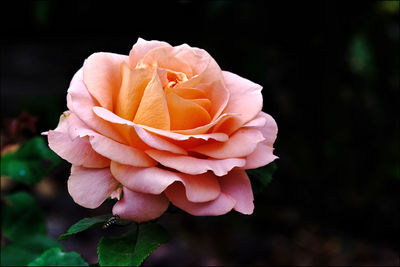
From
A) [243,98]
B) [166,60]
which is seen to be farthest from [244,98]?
[166,60]

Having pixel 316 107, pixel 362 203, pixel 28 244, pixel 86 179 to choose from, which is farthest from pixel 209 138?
pixel 362 203

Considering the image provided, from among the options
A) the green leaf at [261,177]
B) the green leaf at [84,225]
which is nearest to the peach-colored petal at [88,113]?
the green leaf at [84,225]

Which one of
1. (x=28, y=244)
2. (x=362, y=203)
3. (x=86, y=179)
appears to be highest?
(x=86, y=179)

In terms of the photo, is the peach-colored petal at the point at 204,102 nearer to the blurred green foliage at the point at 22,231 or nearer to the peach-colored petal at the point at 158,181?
the peach-colored petal at the point at 158,181

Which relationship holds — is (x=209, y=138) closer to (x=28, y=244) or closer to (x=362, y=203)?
(x=28, y=244)

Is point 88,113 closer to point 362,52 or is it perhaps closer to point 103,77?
point 103,77

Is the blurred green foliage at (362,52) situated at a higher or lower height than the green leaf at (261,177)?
lower

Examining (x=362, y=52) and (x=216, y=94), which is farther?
(x=362, y=52)
